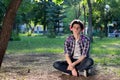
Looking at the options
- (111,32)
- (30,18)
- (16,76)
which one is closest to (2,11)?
(16,76)

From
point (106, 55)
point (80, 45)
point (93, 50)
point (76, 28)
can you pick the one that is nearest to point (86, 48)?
point (80, 45)

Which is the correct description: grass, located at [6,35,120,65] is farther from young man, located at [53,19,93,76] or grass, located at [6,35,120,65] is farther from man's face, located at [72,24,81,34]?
man's face, located at [72,24,81,34]

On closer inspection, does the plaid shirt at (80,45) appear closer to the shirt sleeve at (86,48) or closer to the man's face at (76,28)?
the shirt sleeve at (86,48)

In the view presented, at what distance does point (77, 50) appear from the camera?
748 cm

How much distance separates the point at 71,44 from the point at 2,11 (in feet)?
76.4

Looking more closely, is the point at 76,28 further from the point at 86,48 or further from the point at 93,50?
the point at 93,50

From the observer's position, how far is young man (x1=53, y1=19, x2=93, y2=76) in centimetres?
731

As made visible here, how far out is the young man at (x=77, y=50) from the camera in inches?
288

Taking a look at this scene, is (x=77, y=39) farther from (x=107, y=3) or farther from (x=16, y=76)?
(x=107, y=3)

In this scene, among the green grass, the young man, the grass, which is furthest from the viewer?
the grass

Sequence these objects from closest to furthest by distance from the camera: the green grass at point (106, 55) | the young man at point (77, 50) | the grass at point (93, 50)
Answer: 1. the young man at point (77, 50)
2. the green grass at point (106, 55)
3. the grass at point (93, 50)

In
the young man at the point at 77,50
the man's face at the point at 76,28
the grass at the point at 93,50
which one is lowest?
the grass at the point at 93,50

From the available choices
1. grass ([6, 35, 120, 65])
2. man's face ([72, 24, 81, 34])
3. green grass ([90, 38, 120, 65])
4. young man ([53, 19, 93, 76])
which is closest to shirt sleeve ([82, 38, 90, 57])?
young man ([53, 19, 93, 76])

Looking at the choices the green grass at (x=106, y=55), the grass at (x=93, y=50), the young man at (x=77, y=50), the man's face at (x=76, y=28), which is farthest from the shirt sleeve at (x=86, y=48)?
the grass at (x=93, y=50)
